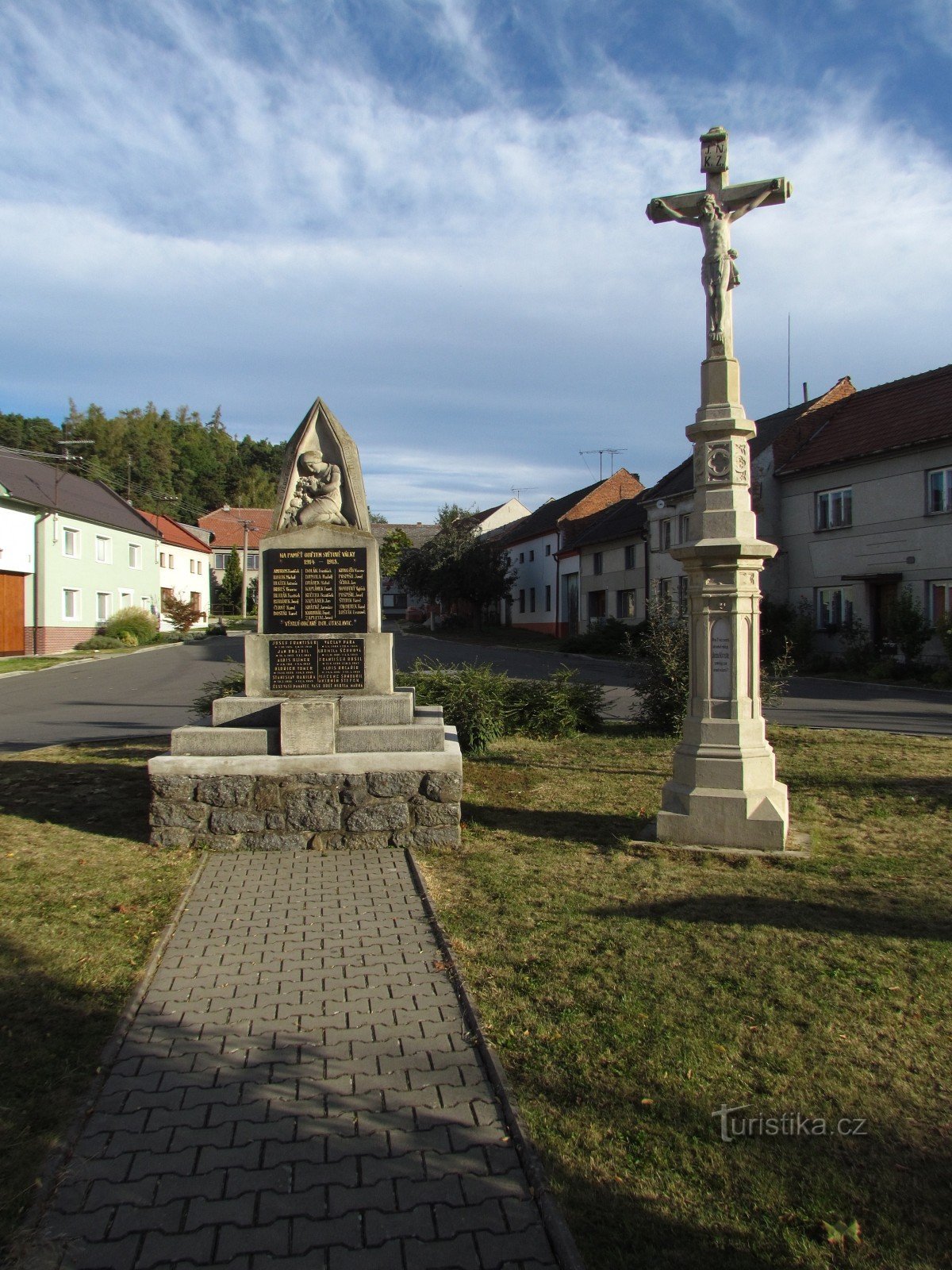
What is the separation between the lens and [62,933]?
4797 mm

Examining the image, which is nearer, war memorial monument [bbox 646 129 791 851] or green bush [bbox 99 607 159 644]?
war memorial monument [bbox 646 129 791 851]

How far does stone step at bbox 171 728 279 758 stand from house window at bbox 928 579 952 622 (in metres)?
21.1

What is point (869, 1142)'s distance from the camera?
2.88 meters

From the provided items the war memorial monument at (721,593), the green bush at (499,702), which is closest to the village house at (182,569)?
the green bush at (499,702)

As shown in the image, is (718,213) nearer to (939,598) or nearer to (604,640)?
(939,598)

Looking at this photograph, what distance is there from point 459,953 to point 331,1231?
6.72 ft

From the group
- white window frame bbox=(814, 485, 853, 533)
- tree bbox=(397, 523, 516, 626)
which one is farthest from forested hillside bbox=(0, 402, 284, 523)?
white window frame bbox=(814, 485, 853, 533)

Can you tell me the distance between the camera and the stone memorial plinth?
672 cm

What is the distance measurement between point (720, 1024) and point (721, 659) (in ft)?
11.0

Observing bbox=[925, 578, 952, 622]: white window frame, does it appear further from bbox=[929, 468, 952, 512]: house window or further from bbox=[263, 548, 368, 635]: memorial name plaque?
bbox=[263, 548, 368, 635]: memorial name plaque

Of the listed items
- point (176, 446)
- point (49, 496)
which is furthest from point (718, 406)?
point (176, 446)

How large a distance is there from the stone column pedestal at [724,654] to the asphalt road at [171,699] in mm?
6839

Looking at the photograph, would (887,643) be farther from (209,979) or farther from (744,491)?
(209,979)

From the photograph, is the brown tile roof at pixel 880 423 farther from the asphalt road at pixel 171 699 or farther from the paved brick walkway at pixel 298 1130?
the paved brick walkway at pixel 298 1130
